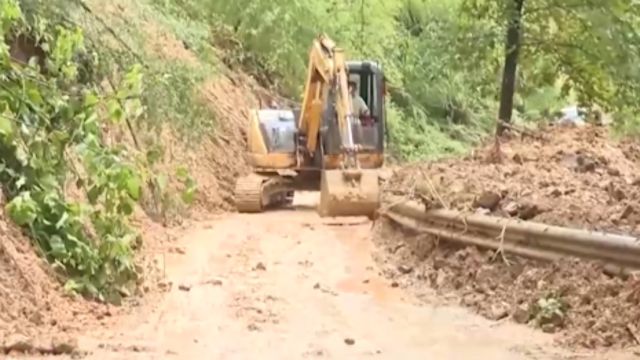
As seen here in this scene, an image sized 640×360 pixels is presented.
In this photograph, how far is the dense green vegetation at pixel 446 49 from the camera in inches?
746

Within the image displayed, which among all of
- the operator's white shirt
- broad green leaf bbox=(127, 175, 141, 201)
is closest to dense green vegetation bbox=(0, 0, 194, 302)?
broad green leaf bbox=(127, 175, 141, 201)

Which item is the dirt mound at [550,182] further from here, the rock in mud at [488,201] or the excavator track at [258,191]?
the excavator track at [258,191]

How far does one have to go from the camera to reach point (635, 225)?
30.9 feet

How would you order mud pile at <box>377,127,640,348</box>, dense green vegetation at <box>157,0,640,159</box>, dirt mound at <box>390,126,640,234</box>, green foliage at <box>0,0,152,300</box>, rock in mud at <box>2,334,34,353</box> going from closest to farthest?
rock in mud at <box>2,334,34,353</box> < mud pile at <box>377,127,640,348</box> < green foliage at <box>0,0,152,300</box> < dirt mound at <box>390,126,640,234</box> < dense green vegetation at <box>157,0,640,159</box>

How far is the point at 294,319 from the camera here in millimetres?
8859

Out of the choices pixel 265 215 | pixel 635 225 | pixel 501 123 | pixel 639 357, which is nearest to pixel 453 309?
pixel 635 225

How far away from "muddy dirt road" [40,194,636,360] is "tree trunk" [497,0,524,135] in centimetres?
757

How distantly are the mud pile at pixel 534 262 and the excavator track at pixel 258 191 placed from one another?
3.23m

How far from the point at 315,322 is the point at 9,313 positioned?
2.20m

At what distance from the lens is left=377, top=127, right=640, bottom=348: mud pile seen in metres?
8.18

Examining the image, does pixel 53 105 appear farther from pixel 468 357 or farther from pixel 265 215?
pixel 265 215

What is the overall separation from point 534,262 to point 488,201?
1.77 meters

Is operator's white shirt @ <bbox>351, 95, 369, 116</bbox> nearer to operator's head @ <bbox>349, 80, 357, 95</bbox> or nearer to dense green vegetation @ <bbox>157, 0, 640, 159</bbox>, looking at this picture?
operator's head @ <bbox>349, 80, 357, 95</bbox>

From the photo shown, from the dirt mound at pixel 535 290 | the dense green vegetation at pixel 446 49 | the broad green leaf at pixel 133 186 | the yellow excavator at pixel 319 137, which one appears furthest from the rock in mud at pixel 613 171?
the broad green leaf at pixel 133 186
